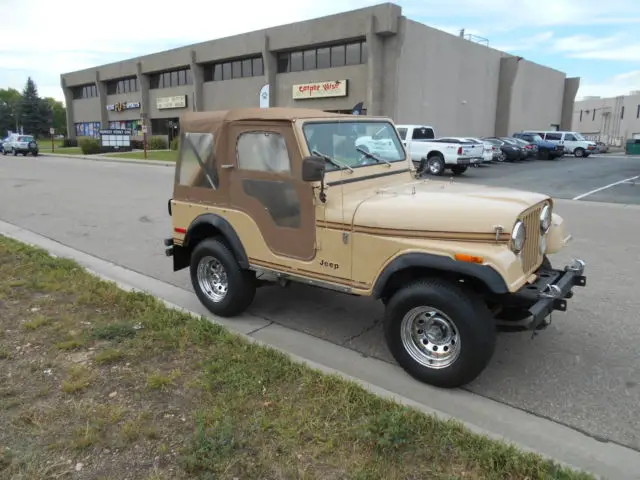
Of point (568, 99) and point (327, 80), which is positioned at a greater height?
point (568, 99)

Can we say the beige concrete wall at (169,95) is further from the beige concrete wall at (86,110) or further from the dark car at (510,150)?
the dark car at (510,150)

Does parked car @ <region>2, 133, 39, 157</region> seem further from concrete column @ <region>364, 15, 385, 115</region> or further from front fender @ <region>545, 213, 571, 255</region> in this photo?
front fender @ <region>545, 213, 571, 255</region>

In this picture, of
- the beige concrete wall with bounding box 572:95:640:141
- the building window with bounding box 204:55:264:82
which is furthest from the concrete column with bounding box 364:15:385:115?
the beige concrete wall with bounding box 572:95:640:141

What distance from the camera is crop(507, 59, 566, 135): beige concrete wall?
4178 cm

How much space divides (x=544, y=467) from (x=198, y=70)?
44829mm

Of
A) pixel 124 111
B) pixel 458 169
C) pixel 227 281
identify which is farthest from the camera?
pixel 124 111

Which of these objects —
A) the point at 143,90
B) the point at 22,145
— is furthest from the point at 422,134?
the point at 143,90

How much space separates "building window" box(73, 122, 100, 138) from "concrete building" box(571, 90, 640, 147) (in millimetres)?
60906

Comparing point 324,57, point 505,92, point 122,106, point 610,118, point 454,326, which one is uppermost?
point 324,57

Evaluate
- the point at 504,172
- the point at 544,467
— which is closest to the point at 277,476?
the point at 544,467

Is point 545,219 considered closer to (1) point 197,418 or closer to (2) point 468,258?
(2) point 468,258

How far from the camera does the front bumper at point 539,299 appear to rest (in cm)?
345

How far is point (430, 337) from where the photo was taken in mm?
3682

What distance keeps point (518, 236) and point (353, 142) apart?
1784 mm
